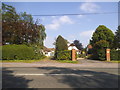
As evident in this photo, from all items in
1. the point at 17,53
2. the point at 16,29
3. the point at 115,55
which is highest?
the point at 16,29

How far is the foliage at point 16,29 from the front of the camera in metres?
25.9

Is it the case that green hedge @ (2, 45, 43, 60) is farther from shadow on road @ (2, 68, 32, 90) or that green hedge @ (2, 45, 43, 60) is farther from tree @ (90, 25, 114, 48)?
tree @ (90, 25, 114, 48)

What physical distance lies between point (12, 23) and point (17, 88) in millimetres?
22934

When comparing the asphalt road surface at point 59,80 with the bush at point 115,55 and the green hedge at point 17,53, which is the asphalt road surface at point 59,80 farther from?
the bush at point 115,55

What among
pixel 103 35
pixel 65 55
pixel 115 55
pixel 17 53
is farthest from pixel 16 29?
pixel 103 35

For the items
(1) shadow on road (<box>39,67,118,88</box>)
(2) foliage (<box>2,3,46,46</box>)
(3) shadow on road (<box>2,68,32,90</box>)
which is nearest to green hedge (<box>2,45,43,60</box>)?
(2) foliage (<box>2,3,46,46</box>)

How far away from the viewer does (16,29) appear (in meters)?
26.3

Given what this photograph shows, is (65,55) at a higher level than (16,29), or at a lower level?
lower

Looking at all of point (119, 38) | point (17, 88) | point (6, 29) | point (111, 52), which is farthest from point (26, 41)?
point (17, 88)

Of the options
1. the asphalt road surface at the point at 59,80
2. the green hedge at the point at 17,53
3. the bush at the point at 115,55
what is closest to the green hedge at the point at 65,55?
the green hedge at the point at 17,53

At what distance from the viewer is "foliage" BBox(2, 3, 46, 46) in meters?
25.9

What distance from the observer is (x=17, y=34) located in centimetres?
2678

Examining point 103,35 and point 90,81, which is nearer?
point 90,81

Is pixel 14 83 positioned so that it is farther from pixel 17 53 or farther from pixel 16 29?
pixel 16 29
